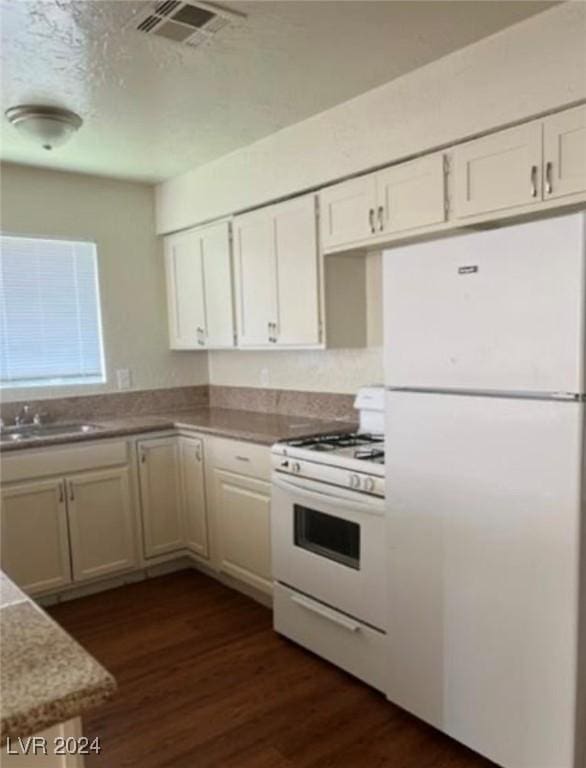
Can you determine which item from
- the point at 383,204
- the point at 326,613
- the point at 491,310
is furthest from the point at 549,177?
the point at 326,613

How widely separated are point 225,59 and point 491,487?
1777mm

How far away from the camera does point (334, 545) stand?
2.38 metres

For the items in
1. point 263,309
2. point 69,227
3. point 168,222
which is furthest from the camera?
point 168,222

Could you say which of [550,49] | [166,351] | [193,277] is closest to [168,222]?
[193,277]

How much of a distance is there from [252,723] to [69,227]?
296 centimetres

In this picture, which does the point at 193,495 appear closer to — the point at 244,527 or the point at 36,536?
the point at 244,527

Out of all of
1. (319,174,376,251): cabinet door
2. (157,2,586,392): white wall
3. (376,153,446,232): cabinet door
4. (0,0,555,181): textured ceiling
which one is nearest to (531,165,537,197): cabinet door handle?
(157,2,586,392): white wall

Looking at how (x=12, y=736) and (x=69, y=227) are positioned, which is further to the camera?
(x=69, y=227)

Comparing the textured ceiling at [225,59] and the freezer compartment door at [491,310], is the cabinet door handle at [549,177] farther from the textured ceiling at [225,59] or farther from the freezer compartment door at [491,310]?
the textured ceiling at [225,59]

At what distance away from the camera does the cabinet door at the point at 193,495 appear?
130 inches

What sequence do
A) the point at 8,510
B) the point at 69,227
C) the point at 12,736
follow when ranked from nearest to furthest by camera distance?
the point at 12,736
the point at 8,510
the point at 69,227

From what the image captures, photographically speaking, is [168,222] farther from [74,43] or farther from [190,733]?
[190,733]

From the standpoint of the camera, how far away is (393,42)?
6.77 feet

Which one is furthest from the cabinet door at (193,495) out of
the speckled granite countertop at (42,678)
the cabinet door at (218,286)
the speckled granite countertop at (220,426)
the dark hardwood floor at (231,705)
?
the speckled granite countertop at (42,678)
